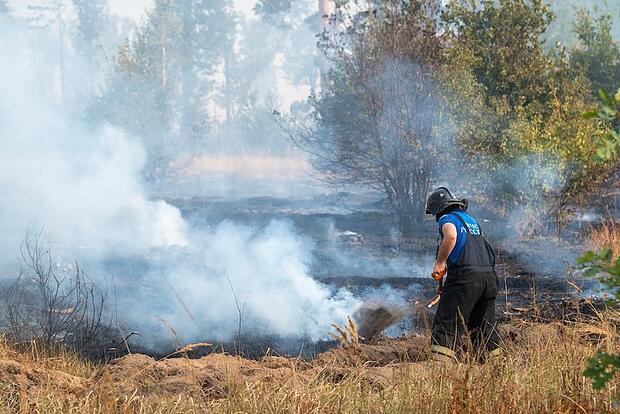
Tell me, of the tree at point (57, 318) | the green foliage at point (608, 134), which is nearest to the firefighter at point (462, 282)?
the tree at point (57, 318)

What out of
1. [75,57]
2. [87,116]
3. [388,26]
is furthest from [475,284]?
[75,57]

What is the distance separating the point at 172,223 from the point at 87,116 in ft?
39.8

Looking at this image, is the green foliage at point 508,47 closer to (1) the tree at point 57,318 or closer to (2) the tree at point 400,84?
(2) the tree at point 400,84

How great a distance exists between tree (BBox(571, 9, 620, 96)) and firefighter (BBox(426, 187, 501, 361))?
13533mm

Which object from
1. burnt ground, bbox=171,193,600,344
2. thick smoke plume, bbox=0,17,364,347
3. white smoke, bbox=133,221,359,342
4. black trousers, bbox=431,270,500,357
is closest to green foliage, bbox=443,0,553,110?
burnt ground, bbox=171,193,600,344

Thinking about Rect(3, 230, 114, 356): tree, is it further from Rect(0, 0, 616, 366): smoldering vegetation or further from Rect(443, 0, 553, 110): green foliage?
Rect(443, 0, 553, 110): green foliage

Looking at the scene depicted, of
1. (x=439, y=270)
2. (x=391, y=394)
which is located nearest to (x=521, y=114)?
(x=439, y=270)

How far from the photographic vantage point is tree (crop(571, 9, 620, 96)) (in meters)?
19.1

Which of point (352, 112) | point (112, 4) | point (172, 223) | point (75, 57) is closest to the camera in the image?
point (172, 223)

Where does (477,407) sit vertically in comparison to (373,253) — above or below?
above

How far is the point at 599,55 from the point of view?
758 inches

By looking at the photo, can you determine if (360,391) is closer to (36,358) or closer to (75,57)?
(36,358)

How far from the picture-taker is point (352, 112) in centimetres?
2033

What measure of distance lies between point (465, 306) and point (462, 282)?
0.65ft
